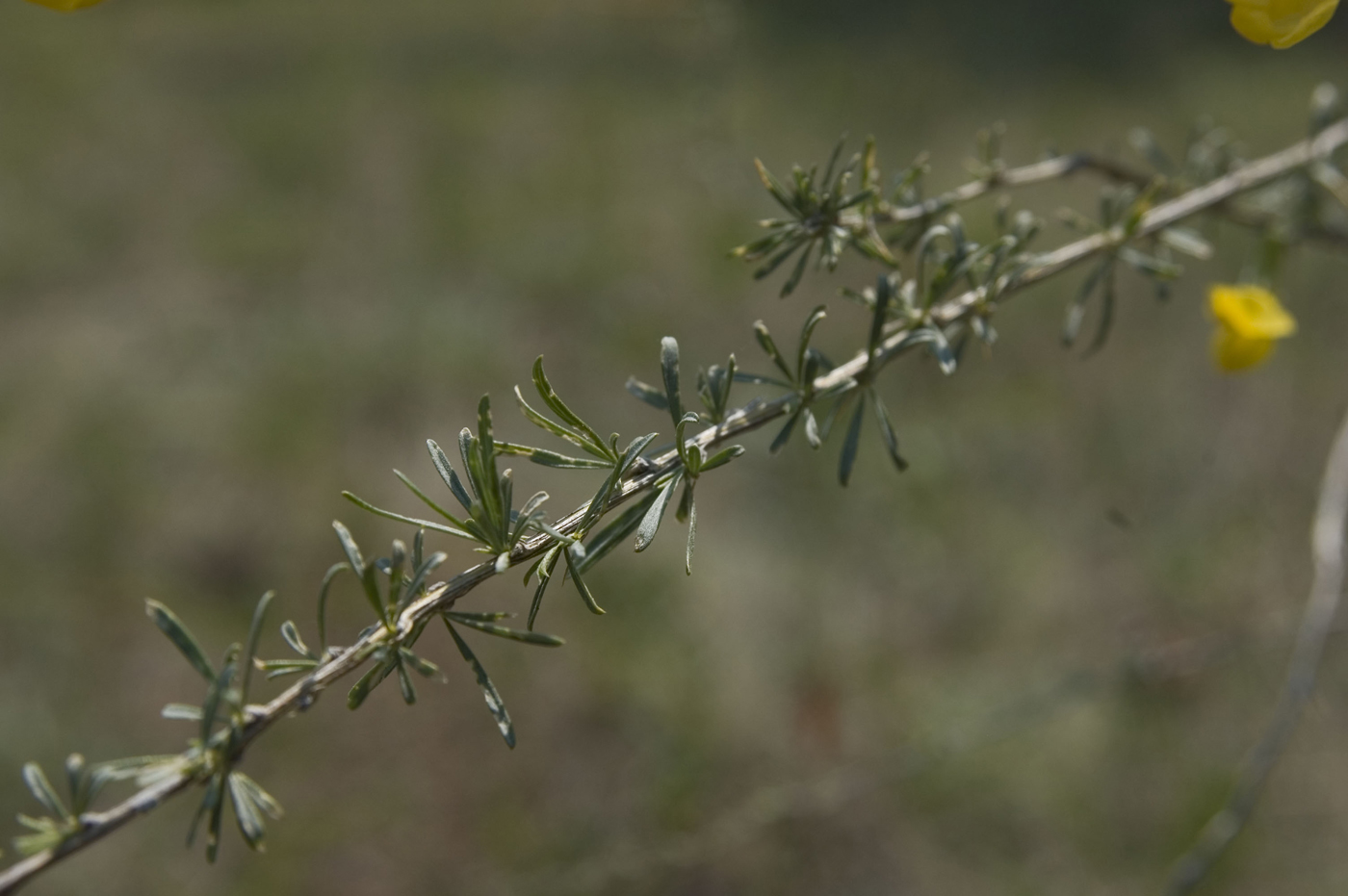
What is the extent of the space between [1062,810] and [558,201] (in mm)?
2071

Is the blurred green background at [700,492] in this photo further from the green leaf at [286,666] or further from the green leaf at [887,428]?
the green leaf at [286,666]

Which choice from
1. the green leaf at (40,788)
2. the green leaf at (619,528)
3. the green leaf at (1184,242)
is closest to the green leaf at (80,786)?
the green leaf at (40,788)

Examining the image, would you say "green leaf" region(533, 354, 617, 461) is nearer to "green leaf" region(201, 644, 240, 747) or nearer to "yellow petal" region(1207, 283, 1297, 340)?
"green leaf" region(201, 644, 240, 747)

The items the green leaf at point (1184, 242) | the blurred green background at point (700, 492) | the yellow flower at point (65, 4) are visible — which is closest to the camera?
the yellow flower at point (65, 4)

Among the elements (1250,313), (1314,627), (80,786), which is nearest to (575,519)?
(80,786)

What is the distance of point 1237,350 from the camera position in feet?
2.30

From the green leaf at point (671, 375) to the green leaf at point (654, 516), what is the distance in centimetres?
3

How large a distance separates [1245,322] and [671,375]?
1.73ft

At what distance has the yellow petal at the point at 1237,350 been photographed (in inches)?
27.2

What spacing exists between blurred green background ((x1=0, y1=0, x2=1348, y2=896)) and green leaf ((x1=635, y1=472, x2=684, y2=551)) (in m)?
0.41

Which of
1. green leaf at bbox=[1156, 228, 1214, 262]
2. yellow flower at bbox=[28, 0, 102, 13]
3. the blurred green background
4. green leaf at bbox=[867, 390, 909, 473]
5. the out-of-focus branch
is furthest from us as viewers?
the blurred green background

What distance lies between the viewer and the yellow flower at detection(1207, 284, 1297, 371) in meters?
0.68

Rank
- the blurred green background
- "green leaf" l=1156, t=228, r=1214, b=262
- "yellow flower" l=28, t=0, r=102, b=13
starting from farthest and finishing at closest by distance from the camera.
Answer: the blurred green background < "green leaf" l=1156, t=228, r=1214, b=262 < "yellow flower" l=28, t=0, r=102, b=13

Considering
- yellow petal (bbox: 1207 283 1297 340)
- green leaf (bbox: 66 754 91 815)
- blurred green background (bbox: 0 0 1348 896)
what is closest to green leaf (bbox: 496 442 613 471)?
green leaf (bbox: 66 754 91 815)
